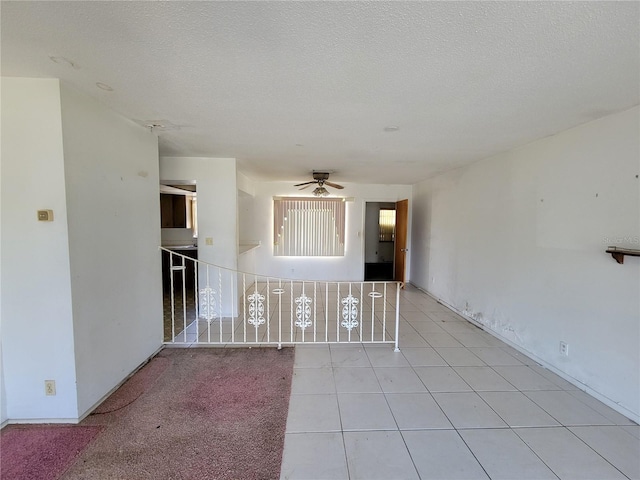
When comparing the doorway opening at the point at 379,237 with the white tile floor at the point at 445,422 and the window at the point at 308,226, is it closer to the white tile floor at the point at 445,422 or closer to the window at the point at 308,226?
the window at the point at 308,226

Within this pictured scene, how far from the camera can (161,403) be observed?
220cm

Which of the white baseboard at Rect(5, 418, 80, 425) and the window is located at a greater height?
the window

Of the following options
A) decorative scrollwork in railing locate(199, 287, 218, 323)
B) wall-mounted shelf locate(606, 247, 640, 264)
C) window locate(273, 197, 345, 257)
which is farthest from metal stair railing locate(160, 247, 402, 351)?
wall-mounted shelf locate(606, 247, 640, 264)

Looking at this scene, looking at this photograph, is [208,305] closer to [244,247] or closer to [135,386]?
[135,386]

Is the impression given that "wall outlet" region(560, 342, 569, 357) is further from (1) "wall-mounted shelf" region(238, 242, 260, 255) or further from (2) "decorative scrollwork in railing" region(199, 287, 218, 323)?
(1) "wall-mounted shelf" region(238, 242, 260, 255)

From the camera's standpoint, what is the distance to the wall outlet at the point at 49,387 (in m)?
1.95

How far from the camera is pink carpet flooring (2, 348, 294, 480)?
1.62m

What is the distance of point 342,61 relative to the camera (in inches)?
59.7

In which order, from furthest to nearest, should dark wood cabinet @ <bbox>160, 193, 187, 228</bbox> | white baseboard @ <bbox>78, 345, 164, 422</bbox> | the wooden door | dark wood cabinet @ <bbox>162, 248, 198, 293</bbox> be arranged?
the wooden door, dark wood cabinet @ <bbox>160, 193, 187, 228</bbox>, dark wood cabinet @ <bbox>162, 248, 198, 293</bbox>, white baseboard @ <bbox>78, 345, 164, 422</bbox>

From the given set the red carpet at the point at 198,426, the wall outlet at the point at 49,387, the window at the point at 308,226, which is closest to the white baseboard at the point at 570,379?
the red carpet at the point at 198,426

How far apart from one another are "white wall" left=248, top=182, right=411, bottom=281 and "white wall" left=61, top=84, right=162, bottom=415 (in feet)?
11.3

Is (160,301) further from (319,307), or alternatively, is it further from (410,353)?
(410,353)

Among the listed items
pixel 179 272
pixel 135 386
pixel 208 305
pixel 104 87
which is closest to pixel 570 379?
pixel 208 305

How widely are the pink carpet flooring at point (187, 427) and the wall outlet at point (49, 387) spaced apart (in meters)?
0.29
